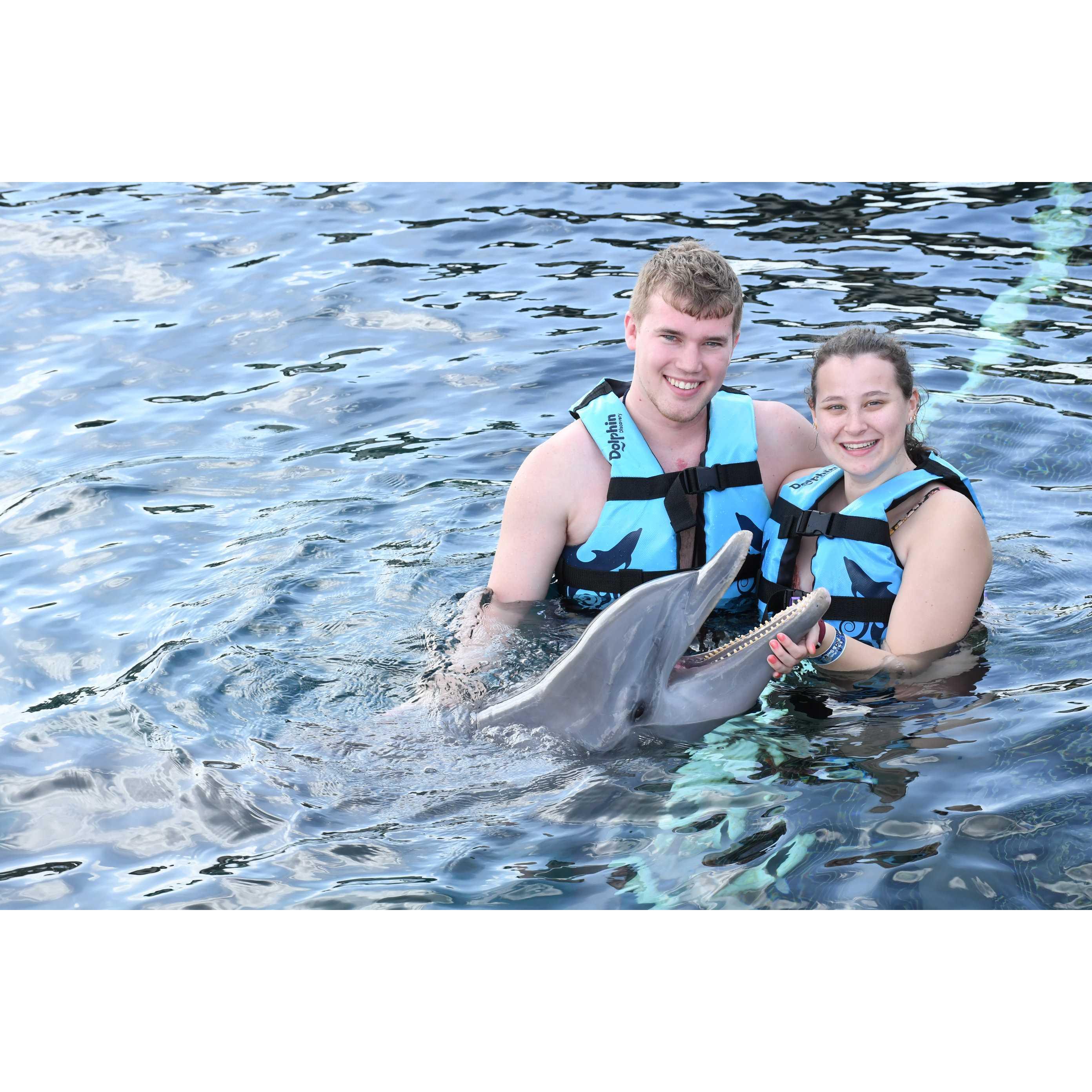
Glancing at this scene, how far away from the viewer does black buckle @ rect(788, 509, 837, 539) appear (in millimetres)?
5438

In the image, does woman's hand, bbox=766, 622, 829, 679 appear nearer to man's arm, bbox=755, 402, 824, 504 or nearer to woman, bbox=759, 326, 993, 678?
woman, bbox=759, 326, 993, 678

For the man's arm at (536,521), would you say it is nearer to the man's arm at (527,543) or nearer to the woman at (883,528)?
the man's arm at (527,543)

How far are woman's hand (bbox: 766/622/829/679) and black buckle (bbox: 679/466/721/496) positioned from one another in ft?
3.69

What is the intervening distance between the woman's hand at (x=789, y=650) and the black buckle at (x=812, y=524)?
79 cm

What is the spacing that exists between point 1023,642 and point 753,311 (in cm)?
509

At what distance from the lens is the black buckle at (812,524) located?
5.44 m

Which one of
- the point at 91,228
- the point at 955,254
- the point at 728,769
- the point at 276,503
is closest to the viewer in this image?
the point at 728,769

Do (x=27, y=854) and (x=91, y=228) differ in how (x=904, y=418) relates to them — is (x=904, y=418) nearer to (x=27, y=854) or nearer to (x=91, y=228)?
(x=27, y=854)

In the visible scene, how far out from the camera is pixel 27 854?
4.57m

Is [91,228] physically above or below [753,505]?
above

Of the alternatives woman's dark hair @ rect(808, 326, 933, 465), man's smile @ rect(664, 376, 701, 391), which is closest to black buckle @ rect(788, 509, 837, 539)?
woman's dark hair @ rect(808, 326, 933, 465)

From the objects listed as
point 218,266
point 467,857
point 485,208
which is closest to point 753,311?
point 485,208

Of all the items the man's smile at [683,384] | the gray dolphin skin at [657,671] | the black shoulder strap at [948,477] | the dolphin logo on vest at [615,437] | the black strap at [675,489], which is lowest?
the gray dolphin skin at [657,671]

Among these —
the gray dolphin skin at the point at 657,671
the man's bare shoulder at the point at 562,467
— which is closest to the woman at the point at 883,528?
the gray dolphin skin at the point at 657,671
